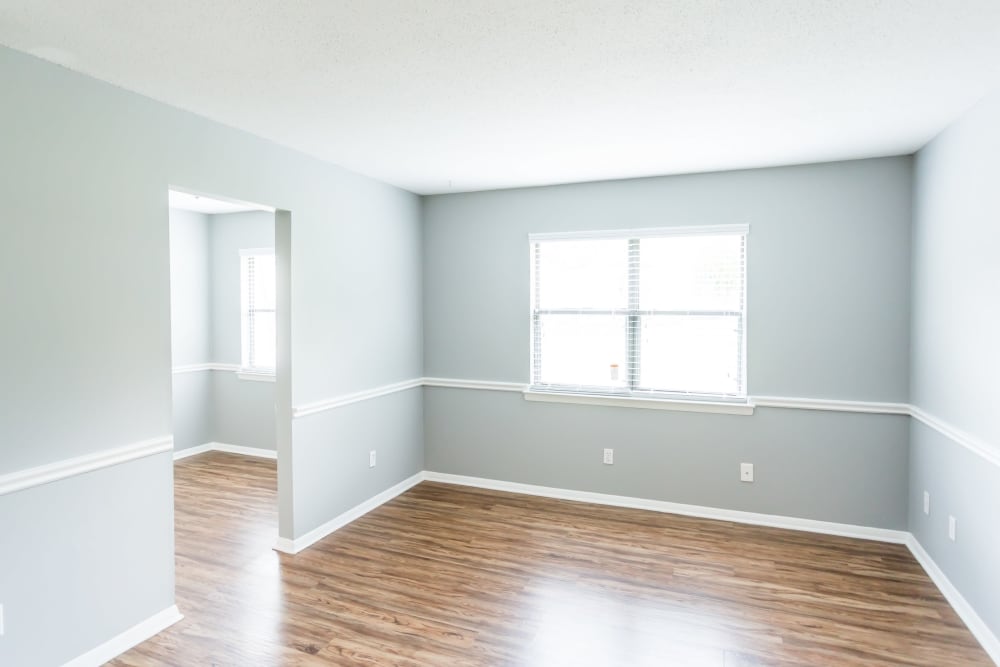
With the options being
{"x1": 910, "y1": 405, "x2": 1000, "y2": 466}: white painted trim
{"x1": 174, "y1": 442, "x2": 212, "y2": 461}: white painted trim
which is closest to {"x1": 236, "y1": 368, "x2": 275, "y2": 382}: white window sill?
{"x1": 174, "y1": 442, "x2": 212, "y2": 461}: white painted trim

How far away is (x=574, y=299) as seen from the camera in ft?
14.7

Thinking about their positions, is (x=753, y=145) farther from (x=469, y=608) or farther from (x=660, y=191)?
(x=469, y=608)

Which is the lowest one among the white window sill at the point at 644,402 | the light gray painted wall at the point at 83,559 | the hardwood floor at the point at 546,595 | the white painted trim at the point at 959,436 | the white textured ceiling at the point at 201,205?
the hardwood floor at the point at 546,595

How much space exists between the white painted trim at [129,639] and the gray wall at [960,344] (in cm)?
374

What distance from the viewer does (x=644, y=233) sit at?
4.19 m

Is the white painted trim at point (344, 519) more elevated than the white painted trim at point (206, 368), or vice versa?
the white painted trim at point (206, 368)

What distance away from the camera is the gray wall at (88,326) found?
2.13 meters

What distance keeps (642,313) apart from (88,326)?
3.36m

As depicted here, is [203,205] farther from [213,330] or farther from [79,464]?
[79,464]

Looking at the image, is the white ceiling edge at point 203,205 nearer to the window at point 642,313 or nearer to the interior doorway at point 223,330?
the interior doorway at point 223,330

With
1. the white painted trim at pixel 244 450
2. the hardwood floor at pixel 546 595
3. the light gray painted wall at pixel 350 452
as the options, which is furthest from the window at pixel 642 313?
the white painted trim at pixel 244 450

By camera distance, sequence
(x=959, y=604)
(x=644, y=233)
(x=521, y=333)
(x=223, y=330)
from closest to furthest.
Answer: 1. (x=959, y=604)
2. (x=644, y=233)
3. (x=521, y=333)
4. (x=223, y=330)

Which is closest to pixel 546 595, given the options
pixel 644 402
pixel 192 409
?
pixel 644 402

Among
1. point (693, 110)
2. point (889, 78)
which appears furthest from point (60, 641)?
point (889, 78)
